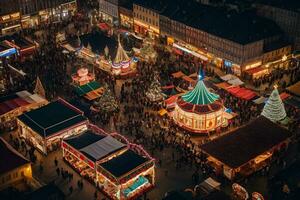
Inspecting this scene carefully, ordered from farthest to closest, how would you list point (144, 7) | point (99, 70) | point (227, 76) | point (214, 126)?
1. point (144, 7)
2. point (99, 70)
3. point (227, 76)
4. point (214, 126)

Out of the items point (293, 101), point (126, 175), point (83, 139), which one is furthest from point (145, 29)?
point (126, 175)

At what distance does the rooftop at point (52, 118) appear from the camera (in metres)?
57.3

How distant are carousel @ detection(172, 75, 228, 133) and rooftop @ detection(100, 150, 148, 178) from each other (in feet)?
40.3

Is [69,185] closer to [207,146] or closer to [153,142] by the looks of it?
[153,142]

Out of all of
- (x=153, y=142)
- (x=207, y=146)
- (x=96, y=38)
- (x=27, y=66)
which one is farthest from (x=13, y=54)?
(x=207, y=146)

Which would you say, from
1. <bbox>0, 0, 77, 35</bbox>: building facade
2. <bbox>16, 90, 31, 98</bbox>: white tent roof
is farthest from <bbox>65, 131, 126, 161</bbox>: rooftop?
<bbox>0, 0, 77, 35</bbox>: building facade

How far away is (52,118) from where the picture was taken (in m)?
58.8

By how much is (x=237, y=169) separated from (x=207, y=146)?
4504 millimetres

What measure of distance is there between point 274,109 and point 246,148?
31.1 ft

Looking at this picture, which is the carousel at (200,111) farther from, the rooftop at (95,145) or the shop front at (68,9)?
the shop front at (68,9)

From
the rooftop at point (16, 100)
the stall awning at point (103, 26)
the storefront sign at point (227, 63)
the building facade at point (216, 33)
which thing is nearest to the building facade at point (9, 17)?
the stall awning at point (103, 26)

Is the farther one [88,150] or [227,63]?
[227,63]

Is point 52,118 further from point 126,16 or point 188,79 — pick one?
point 126,16

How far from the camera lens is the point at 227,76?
73.4m
